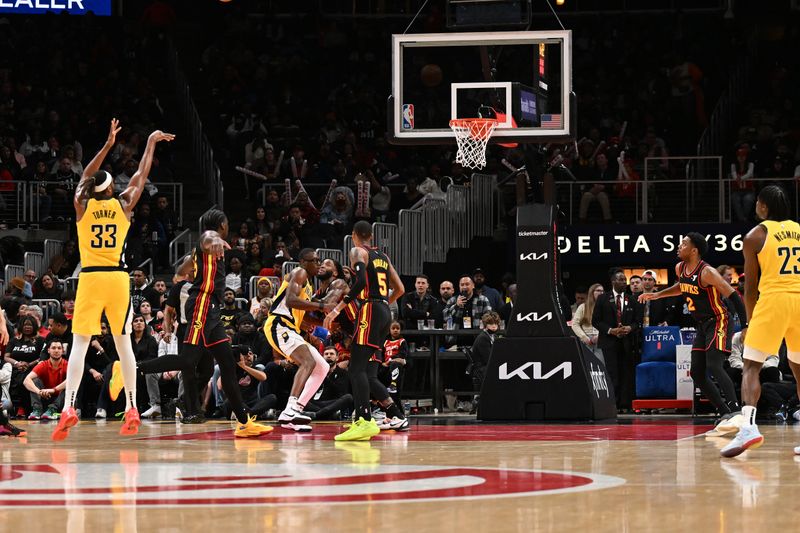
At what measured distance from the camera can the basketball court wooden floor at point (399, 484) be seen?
591 cm

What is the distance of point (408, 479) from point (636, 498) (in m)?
1.54

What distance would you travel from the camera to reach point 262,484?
7516mm

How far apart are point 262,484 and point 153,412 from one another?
33.5ft

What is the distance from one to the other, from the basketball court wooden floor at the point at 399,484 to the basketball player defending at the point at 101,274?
2.01ft

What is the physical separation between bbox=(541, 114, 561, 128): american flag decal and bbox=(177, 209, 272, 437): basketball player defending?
4.14 meters

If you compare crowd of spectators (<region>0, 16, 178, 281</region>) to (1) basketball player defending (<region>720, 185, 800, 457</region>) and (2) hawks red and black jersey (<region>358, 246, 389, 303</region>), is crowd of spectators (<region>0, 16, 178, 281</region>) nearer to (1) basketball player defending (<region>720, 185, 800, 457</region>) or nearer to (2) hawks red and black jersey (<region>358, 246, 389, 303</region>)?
(2) hawks red and black jersey (<region>358, 246, 389, 303</region>)

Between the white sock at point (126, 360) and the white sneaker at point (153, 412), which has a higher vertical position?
the white sock at point (126, 360)

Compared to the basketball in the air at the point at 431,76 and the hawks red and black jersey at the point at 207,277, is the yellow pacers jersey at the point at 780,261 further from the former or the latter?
the basketball in the air at the point at 431,76

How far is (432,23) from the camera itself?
1151 inches

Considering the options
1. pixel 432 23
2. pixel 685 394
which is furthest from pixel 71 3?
pixel 685 394

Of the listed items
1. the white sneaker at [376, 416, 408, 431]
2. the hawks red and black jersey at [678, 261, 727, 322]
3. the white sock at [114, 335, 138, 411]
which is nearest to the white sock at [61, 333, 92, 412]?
the white sock at [114, 335, 138, 411]

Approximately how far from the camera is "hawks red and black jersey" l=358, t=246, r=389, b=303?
12234mm

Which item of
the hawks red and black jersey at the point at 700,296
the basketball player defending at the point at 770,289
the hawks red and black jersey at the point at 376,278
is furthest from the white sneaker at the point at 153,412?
the basketball player defending at the point at 770,289

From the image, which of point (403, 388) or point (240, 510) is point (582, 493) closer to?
point (240, 510)
